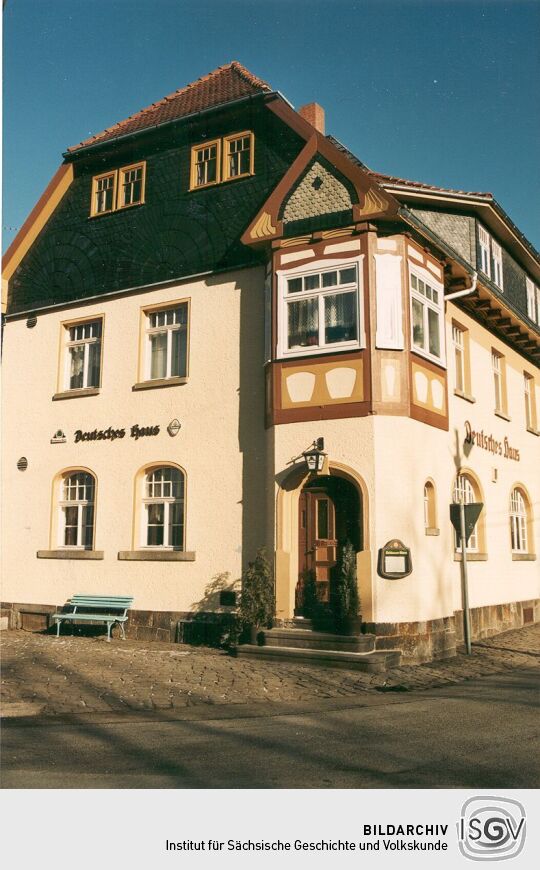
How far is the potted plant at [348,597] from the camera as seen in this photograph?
12.2 metres

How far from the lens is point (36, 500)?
55.7ft

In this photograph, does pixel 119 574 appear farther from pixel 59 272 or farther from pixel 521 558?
pixel 521 558

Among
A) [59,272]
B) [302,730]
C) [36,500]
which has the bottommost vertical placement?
[302,730]

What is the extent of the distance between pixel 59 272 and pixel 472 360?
28.6 feet

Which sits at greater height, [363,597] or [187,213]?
[187,213]

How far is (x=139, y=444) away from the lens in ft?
51.7

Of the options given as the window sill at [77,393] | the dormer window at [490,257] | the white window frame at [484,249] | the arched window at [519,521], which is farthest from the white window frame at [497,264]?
the window sill at [77,393]

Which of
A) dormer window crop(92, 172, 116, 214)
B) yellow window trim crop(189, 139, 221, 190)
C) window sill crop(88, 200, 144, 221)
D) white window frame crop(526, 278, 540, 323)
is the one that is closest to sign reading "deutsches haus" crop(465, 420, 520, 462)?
white window frame crop(526, 278, 540, 323)

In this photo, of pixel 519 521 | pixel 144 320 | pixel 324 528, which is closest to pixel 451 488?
pixel 324 528

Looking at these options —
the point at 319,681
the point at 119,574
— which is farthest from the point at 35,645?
the point at 319,681

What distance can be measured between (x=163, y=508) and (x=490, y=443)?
6.76 metres

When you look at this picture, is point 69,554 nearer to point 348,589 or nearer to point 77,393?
point 77,393

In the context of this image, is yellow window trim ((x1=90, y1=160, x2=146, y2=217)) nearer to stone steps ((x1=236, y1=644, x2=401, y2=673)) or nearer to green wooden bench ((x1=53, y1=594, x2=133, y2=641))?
green wooden bench ((x1=53, y1=594, x2=133, y2=641))

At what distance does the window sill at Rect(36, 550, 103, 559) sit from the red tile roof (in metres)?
8.49
